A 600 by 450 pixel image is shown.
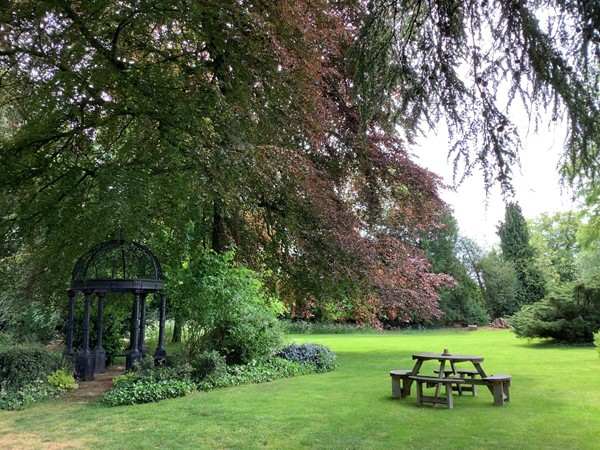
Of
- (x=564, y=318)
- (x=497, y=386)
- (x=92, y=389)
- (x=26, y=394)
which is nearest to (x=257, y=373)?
(x=92, y=389)

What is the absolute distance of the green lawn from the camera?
5445 millimetres

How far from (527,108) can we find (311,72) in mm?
4403

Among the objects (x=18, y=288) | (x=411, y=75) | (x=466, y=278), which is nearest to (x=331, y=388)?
(x=411, y=75)

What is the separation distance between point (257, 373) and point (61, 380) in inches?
139

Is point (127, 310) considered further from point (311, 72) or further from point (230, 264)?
point (311, 72)

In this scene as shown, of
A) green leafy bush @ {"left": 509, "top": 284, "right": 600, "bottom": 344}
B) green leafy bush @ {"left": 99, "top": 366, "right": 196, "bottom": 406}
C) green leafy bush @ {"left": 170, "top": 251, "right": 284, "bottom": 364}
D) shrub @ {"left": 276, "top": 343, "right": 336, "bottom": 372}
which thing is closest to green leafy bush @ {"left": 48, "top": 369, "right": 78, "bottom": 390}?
green leafy bush @ {"left": 99, "top": 366, "right": 196, "bottom": 406}

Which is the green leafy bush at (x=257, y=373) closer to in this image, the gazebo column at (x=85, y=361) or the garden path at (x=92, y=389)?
the garden path at (x=92, y=389)

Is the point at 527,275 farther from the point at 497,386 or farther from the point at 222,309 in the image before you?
the point at 497,386

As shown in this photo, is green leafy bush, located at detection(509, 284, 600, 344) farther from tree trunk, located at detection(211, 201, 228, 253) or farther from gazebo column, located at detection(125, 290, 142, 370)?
gazebo column, located at detection(125, 290, 142, 370)

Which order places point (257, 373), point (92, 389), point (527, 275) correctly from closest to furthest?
1. point (92, 389)
2. point (257, 373)
3. point (527, 275)

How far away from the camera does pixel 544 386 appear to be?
8.84 m

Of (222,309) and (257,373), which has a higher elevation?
(222,309)

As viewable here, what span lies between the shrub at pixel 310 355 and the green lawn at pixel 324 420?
1.91 metres

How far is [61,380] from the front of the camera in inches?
347
